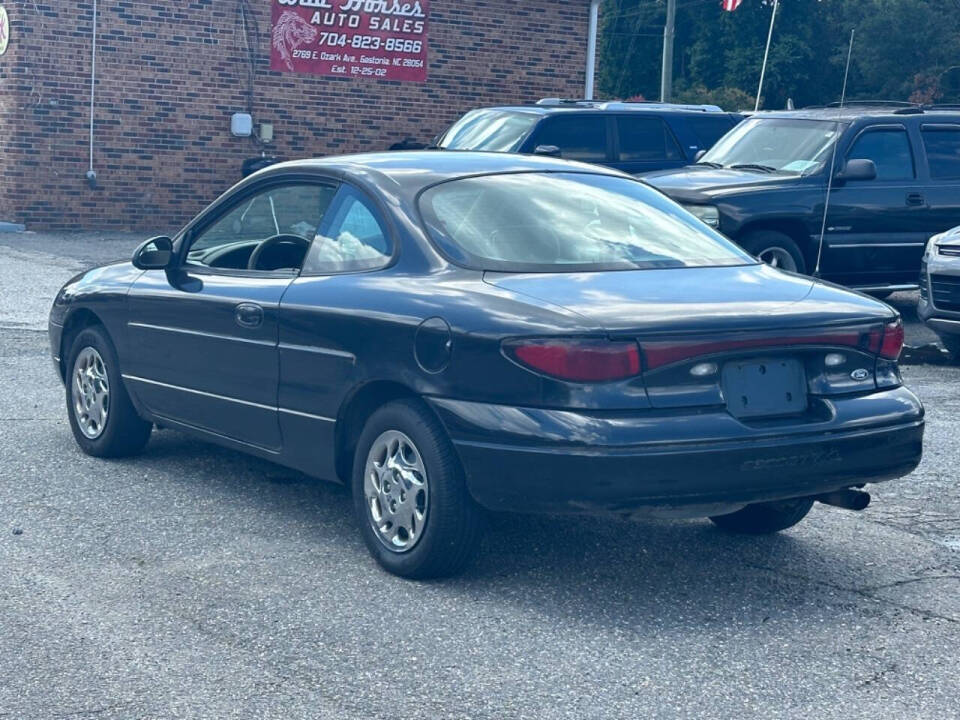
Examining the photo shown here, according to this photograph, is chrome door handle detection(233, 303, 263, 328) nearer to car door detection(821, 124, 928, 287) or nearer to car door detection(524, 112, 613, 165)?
car door detection(821, 124, 928, 287)

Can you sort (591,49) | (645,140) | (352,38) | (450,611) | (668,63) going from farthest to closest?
(668,63), (591,49), (352,38), (645,140), (450,611)

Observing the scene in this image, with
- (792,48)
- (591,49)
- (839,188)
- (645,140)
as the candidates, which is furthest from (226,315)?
(792,48)

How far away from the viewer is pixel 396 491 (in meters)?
5.25

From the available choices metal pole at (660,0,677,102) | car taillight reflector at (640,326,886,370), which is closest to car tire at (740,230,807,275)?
car taillight reflector at (640,326,886,370)

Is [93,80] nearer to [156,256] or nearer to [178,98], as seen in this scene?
[178,98]

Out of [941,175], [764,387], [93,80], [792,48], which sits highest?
[792,48]

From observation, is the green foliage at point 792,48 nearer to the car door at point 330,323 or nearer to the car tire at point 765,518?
the car tire at point 765,518

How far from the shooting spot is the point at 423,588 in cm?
514

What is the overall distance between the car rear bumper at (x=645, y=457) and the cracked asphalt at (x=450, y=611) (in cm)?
41

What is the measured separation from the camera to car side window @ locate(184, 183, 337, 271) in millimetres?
6090

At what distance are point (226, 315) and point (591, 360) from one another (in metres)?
2.02

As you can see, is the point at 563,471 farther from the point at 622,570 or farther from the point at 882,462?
the point at 882,462

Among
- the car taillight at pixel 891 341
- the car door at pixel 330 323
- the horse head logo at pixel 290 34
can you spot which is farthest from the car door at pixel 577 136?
the car taillight at pixel 891 341

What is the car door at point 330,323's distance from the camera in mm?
5422
